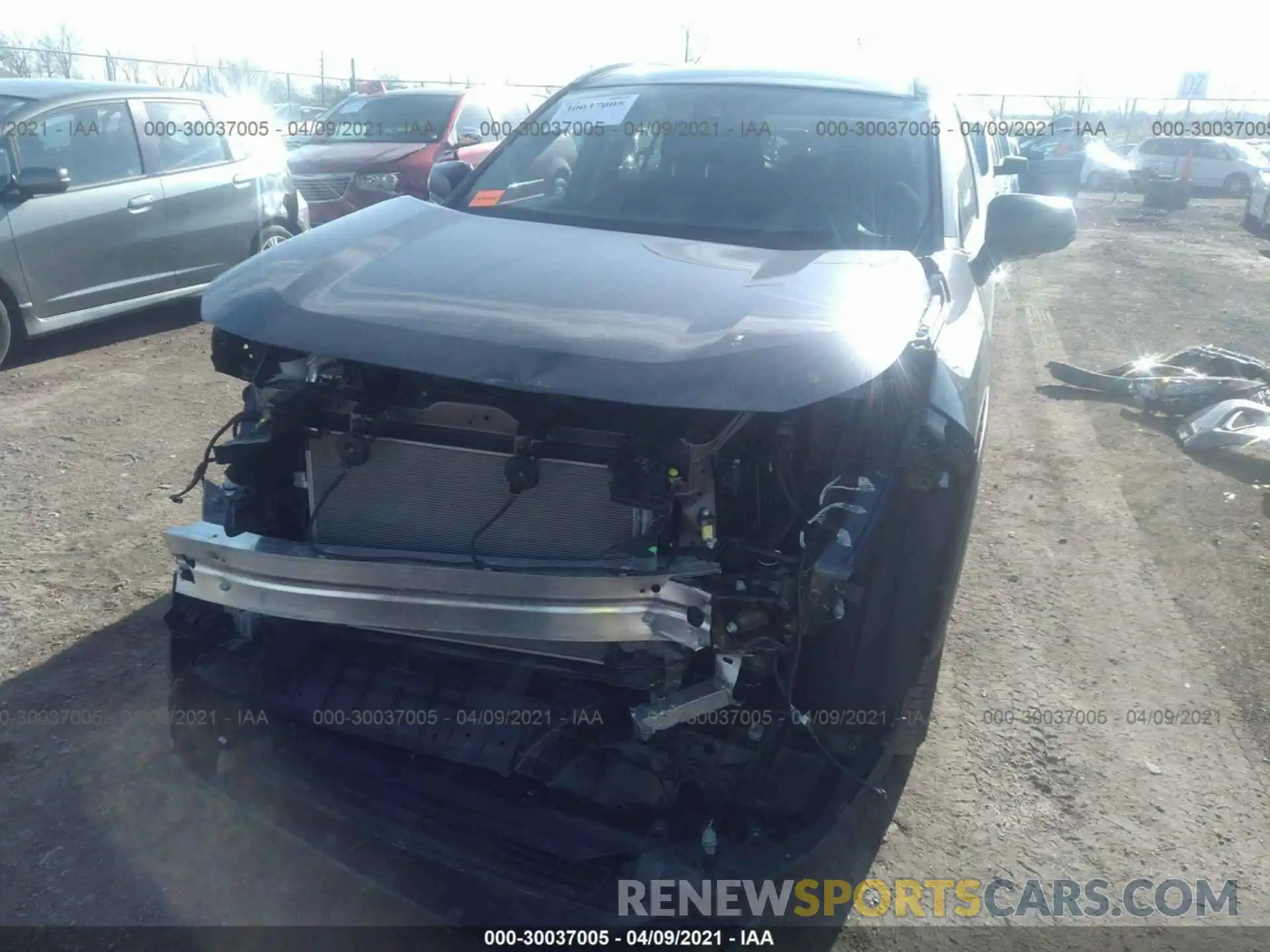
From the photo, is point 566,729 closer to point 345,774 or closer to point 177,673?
point 345,774

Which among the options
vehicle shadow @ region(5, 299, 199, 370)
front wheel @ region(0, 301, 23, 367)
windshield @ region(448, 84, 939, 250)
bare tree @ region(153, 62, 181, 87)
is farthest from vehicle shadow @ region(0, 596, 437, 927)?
bare tree @ region(153, 62, 181, 87)

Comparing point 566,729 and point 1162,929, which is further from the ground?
point 566,729

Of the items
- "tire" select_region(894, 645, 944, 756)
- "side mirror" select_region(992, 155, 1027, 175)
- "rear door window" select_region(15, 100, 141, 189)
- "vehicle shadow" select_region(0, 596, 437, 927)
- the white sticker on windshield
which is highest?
the white sticker on windshield

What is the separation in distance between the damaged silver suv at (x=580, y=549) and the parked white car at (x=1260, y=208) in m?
16.9

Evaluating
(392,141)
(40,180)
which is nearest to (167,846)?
(40,180)

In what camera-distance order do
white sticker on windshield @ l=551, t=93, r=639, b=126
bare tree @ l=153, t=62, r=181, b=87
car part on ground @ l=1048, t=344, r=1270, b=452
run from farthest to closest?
1. bare tree @ l=153, t=62, r=181, b=87
2. car part on ground @ l=1048, t=344, r=1270, b=452
3. white sticker on windshield @ l=551, t=93, r=639, b=126

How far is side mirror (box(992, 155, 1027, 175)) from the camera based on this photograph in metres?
6.19

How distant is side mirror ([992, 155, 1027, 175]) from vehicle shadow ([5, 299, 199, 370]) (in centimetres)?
609

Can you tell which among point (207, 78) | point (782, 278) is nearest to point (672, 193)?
point (782, 278)

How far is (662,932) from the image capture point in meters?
2.05

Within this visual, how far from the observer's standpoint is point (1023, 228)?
352 cm

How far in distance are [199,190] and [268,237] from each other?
76 cm

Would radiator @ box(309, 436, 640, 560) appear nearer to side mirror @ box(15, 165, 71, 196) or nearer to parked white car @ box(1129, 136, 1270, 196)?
side mirror @ box(15, 165, 71, 196)

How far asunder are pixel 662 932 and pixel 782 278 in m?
1.62
